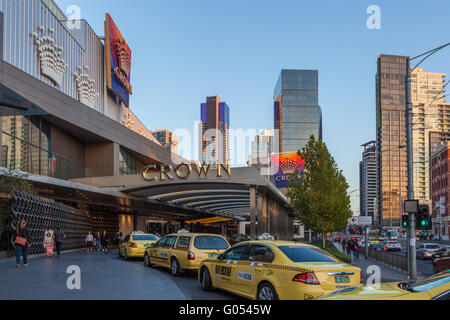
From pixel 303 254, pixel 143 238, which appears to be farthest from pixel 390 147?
pixel 303 254

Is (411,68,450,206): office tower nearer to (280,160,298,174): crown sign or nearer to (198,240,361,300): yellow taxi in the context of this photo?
(280,160,298,174): crown sign

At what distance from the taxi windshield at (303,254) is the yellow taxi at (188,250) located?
551 centimetres

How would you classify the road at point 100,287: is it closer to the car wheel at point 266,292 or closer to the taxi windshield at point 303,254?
the car wheel at point 266,292

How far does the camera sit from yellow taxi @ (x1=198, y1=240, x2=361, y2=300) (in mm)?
8320

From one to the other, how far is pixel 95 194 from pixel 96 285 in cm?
2332

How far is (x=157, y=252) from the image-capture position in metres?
17.0

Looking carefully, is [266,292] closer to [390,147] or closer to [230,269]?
[230,269]

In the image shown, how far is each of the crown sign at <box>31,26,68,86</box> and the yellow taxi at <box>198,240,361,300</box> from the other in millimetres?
32484

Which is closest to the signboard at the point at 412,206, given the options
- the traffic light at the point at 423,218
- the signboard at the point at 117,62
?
the traffic light at the point at 423,218

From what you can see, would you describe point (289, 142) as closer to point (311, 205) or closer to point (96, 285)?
point (311, 205)

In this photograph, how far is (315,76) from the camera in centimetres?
16762

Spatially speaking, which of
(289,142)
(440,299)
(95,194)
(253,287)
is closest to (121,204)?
(95,194)

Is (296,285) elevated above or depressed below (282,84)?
below

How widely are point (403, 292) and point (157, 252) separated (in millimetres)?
12558
